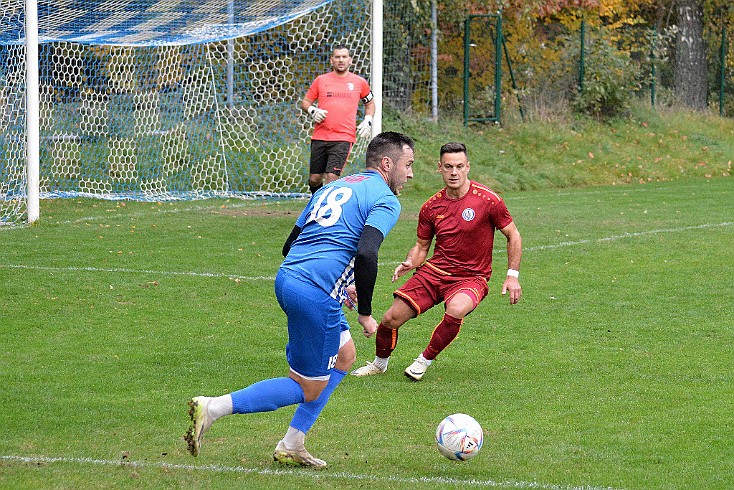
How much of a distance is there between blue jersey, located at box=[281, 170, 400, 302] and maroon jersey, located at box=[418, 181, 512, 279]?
2171 mm

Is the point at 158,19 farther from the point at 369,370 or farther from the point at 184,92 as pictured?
the point at 369,370

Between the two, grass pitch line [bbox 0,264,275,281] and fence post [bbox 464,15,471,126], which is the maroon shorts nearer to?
grass pitch line [bbox 0,264,275,281]

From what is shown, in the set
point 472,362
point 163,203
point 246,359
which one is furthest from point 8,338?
point 163,203

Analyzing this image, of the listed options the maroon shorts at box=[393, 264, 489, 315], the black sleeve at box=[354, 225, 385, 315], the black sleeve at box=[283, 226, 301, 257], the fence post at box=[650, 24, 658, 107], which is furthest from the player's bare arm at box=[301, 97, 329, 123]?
the fence post at box=[650, 24, 658, 107]

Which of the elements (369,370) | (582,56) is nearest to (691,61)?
(582,56)

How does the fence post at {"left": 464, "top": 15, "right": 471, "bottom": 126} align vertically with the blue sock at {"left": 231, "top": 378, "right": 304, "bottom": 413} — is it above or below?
above

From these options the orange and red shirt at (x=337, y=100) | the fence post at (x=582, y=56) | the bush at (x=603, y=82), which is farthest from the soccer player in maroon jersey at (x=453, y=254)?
the fence post at (x=582, y=56)

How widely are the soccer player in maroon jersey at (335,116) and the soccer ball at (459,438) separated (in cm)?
859

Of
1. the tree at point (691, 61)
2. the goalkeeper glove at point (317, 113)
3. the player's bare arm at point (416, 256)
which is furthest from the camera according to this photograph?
the tree at point (691, 61)

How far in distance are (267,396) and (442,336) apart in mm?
2154

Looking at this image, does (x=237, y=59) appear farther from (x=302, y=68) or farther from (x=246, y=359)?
(x=246, y=359)

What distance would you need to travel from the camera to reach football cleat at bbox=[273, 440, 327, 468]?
5.31 metres

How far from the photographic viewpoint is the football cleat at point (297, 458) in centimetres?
531

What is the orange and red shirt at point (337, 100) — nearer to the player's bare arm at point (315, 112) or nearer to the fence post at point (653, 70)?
the player's bare arm at point (315, 112)
